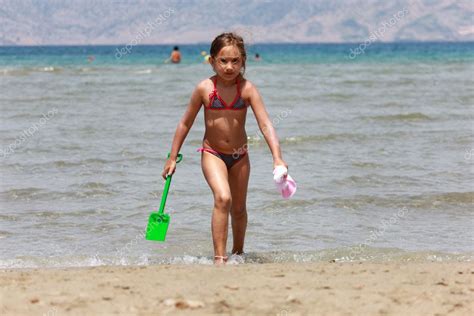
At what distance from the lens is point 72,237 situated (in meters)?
6.04

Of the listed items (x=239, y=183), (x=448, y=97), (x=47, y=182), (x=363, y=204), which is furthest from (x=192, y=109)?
(x=448, y=97)

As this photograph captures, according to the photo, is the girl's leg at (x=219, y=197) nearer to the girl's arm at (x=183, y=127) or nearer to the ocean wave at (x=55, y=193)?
the girl's arm at (x=183, y=127)

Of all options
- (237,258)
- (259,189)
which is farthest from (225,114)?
(259,189)

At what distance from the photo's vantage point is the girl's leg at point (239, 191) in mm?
5070

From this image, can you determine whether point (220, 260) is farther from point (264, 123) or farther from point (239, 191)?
point (264, 123)

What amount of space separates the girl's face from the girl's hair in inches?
0.8

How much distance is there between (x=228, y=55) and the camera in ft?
16.0

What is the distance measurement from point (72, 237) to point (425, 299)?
3.01m

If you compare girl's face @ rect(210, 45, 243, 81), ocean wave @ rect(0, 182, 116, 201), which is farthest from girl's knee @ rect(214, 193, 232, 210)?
ocean wave @ rect(0, 182, 116, 201)

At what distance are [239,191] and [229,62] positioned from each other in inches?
30.7

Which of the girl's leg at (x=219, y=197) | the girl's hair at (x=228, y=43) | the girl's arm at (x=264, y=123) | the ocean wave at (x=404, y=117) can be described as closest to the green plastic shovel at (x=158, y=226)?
the girl's leg at (x=219, y=197)

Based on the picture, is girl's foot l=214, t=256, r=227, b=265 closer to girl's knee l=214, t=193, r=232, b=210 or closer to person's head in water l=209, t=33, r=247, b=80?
girl's knee l=214, t=193, r=232, b=210

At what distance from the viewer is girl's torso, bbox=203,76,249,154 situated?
4.95m

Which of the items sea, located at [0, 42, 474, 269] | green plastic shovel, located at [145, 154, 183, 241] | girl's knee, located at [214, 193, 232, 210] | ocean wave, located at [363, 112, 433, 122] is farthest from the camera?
ocean wave, located at [363, 112, 433, 122]
